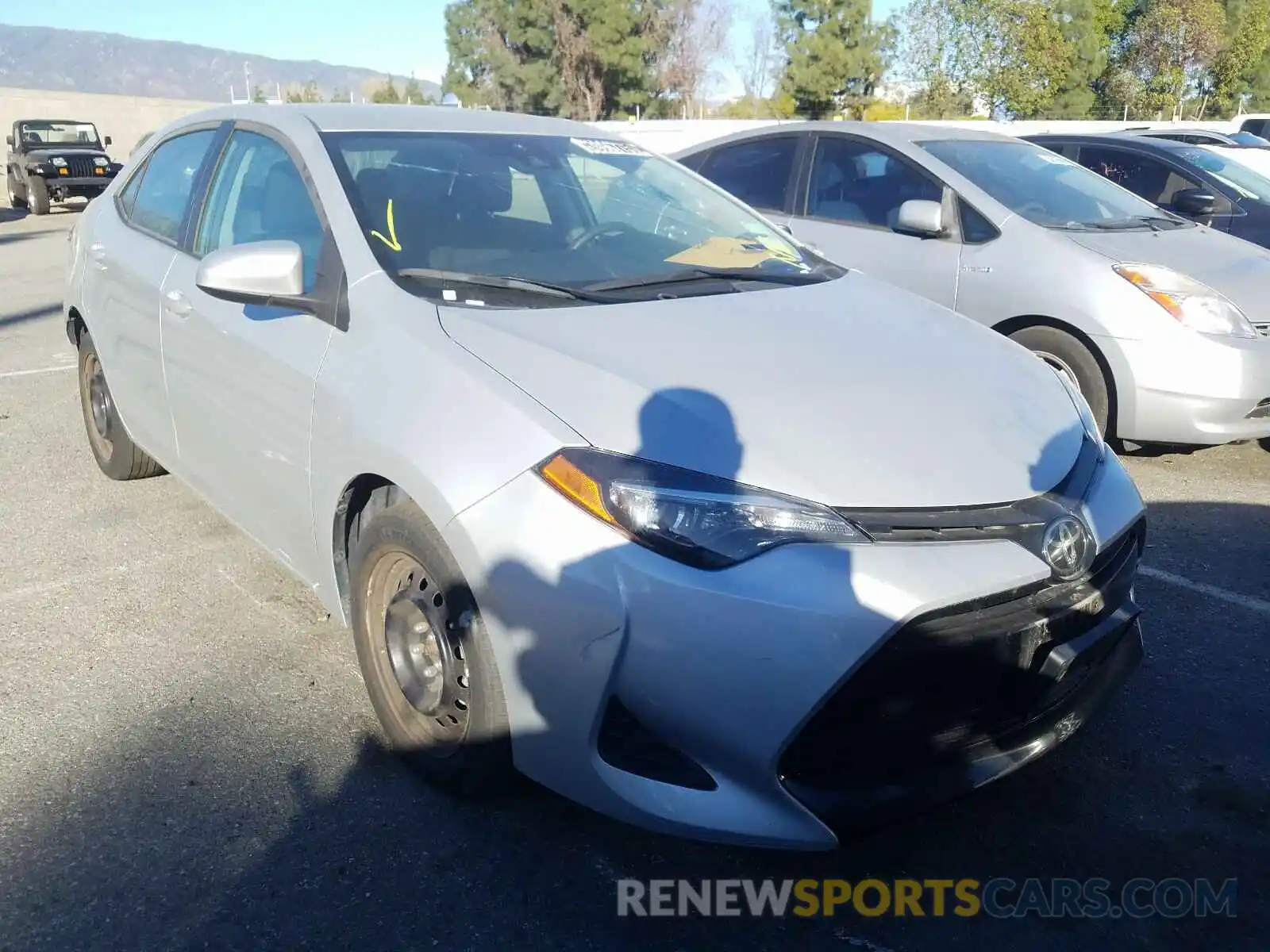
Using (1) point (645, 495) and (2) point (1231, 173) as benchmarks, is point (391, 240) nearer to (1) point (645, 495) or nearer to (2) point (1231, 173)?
(1) point (645, 495)

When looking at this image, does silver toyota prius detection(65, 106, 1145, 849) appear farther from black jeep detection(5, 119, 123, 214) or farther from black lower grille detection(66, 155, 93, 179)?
black lower grille detection(66, 155, 93, 179)

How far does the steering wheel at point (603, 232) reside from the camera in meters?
3.31

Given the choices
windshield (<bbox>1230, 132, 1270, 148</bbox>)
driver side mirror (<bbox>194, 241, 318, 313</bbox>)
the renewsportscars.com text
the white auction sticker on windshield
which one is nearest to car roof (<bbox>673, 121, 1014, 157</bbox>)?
the white auction sticker on windshield

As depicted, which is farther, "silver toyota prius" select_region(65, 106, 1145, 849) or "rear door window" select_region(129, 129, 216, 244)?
"rear door window" select_region(129, 129, 216, 244)

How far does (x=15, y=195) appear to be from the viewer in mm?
22359

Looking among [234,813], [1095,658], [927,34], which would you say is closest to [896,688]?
[1095,658]

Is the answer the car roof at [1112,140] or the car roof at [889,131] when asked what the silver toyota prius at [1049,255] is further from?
the car roof at [1112,140]

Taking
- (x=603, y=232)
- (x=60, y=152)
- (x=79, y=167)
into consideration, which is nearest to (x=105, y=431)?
(x=603, y=232)

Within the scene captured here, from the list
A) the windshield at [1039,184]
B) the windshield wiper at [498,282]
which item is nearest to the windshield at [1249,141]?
the windshield at [1039,184]

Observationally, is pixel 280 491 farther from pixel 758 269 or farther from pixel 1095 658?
pixel 1095 658

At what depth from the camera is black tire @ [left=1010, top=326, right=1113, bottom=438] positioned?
503 centimetres

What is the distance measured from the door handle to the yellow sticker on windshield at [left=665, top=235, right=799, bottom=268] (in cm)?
158

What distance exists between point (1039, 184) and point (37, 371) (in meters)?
6.45

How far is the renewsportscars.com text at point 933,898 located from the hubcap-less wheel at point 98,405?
11.5 ft
